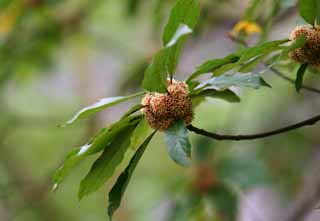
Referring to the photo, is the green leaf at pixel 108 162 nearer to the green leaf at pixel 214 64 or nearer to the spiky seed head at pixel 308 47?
the green leaf at pixel 214 64

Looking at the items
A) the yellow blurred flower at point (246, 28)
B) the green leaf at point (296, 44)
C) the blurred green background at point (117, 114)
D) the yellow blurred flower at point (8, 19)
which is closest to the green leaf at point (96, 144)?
Answer: the green leaf at point (296, 44)

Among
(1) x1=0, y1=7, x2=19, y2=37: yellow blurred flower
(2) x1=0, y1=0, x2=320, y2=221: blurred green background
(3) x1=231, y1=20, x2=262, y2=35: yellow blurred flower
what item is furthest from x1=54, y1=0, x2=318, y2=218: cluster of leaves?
(1) x1=0, y1=7, x2=19, y2=37: yellow blurred flower

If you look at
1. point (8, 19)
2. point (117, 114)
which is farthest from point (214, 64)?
point (117, 114)

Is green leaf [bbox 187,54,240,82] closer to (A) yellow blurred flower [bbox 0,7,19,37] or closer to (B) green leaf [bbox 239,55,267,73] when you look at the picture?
(B) green leaf [bbox 239,55,267,73]

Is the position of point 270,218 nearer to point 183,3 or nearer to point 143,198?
point 143,198

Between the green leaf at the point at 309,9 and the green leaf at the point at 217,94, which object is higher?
the green leaf at the point at 309,9

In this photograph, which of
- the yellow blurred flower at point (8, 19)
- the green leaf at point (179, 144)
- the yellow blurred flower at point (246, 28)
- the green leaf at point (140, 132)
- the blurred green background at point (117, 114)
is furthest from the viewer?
the yellow blurred flower at point (8, 19)
